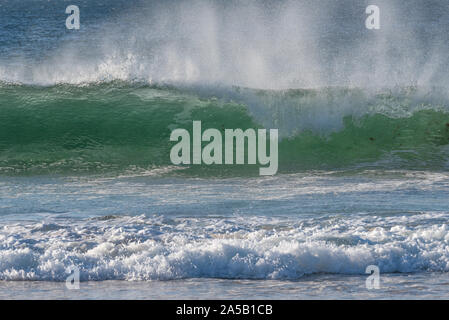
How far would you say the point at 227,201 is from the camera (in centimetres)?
895

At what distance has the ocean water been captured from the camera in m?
6.33

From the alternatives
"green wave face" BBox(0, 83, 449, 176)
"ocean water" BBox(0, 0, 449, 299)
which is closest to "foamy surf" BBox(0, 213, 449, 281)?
"ocean water" BBox(0, 0, 449, 299)

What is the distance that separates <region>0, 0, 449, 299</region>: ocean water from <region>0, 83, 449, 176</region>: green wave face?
0.04 m

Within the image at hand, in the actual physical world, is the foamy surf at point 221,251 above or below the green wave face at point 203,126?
below

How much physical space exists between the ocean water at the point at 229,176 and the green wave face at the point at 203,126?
4 cm

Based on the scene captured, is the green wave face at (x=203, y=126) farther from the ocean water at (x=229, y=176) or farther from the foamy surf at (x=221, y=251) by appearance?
the foamy surf at (x=221, y=251)

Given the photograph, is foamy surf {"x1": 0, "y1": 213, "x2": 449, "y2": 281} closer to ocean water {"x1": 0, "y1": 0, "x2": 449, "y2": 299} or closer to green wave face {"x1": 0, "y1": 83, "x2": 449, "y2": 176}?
ocean water {"x1": 0, "y1": 0, "x2": 449, "y2": 299}

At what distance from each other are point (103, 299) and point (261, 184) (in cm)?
482

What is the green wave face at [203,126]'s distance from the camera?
1192cm

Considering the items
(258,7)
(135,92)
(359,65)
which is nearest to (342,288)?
(135,92)

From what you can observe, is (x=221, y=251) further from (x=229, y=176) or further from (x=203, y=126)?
(x=203, y=126)

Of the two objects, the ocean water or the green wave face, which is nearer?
the ocean water

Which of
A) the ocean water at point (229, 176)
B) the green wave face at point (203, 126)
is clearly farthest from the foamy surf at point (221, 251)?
the green wave face at point (203, 126)

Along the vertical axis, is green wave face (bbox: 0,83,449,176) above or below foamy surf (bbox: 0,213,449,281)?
above
